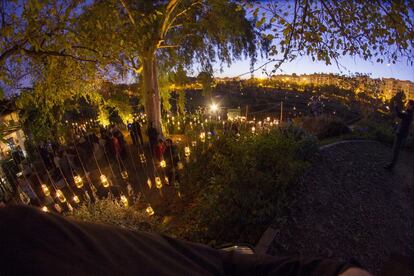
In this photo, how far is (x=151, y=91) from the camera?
41.7ft

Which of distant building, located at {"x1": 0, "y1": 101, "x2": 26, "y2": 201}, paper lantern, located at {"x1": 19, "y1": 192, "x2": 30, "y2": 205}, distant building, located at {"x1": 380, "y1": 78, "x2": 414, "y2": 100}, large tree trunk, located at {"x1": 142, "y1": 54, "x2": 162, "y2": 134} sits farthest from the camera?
distant building, located at {"x1": 380, "y1": 78, "x2": 414, "y2": 100}

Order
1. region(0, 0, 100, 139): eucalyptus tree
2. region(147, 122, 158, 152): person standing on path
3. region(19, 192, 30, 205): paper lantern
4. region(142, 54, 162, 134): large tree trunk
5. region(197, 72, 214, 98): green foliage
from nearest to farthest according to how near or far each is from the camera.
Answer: region(0, 0, 100, 139): eucalyptus tree → region(19, 192, 30, 205): paper lantern → region(142, 54, 162, 134): large tree trunk → region(147, 122, 158, 152): person standing on path → region(197, 72, 214, 98): green foliage

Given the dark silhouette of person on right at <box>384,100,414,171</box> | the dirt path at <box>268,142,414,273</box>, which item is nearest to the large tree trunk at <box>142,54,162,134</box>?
the dirt path at <box>268,142,414,273</box>

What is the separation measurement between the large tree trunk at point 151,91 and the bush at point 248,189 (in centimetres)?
669

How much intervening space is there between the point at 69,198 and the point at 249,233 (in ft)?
24.9

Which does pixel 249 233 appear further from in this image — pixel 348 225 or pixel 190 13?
pixel 190 13

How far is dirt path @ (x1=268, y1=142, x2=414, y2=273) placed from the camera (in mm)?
5133

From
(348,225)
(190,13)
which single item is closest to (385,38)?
(348,225)

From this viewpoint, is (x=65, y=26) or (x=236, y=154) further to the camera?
(x=236, y=154)

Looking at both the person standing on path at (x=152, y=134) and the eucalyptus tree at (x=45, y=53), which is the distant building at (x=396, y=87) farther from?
the eucalyptus tree at (x=45, y=53)

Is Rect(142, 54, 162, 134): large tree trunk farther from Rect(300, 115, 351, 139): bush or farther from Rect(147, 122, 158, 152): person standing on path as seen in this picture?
Rect(300, 115, 351, 139): bush

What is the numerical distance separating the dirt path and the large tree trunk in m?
8.49

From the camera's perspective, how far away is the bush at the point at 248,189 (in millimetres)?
5645

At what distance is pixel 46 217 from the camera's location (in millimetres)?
935
